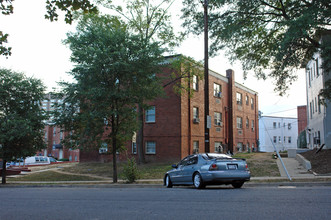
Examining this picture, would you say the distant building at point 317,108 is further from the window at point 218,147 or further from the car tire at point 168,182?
the car tire at point 168,182

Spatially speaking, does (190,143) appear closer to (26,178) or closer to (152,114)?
(152,114)

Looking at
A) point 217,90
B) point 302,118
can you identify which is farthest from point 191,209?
point 302,118

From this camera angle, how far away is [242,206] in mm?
7137

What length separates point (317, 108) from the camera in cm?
2839

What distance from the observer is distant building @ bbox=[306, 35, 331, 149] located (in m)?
24.0

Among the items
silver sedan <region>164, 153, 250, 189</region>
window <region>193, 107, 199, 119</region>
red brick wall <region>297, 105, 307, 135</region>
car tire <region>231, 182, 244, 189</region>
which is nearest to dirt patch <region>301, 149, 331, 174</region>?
car tire <region>231, 182, 244, 189</region>

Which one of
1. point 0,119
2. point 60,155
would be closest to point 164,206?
point 0,119

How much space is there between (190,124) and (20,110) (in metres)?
14.2

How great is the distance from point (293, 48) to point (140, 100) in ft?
27.6

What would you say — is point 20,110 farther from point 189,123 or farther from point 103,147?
point 189,123

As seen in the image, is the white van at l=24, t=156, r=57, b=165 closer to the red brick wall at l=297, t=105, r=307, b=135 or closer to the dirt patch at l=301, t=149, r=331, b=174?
the dirt patch at l=301, t=149, r=331, b=174

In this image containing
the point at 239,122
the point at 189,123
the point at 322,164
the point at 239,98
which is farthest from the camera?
the point at 239,98

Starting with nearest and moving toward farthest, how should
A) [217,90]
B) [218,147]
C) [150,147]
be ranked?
[150,147] < [218,147] < [217,90]

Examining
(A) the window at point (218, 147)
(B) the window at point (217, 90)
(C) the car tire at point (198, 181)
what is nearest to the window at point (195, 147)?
(A) the window at point (218, 147)
